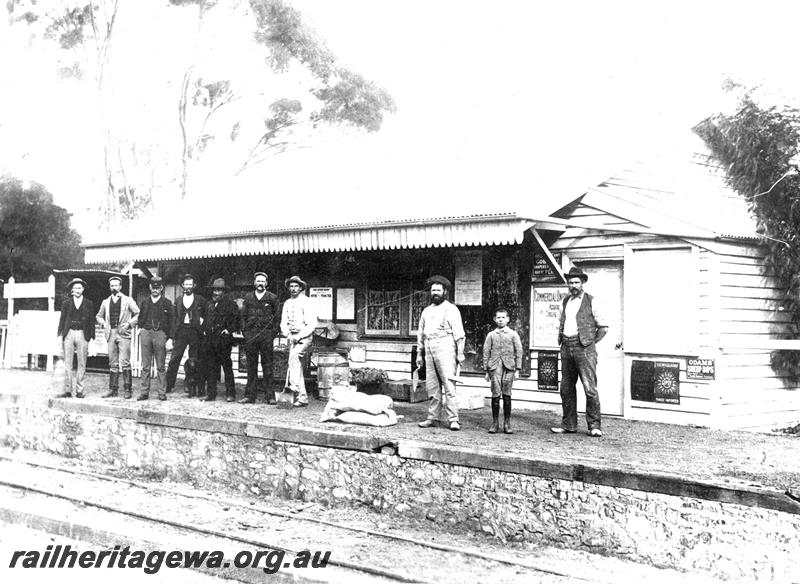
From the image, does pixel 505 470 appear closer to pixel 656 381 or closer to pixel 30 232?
pixel 656 381

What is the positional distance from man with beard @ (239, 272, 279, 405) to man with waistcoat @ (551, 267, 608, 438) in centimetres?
437

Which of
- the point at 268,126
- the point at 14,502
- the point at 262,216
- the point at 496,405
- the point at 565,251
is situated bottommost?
the point at 14,502

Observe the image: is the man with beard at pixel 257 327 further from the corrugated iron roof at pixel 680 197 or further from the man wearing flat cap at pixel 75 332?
the corrugated iron roof at pixel 680 197

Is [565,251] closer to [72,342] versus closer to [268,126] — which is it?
[72,342]

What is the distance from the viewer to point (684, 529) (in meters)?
5.97

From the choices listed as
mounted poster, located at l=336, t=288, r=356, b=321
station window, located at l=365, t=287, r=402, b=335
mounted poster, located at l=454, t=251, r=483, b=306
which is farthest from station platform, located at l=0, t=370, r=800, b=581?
mounted poster, located at l=336, t=288, r=356, b=321

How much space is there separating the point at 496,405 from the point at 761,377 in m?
4.17

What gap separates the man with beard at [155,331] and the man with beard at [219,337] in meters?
0.64

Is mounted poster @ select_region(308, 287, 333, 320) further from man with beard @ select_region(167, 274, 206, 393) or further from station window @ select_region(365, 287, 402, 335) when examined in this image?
man with beard @ select_region(167, 274, 206, 393)

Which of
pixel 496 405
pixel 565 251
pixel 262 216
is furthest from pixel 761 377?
pixel 262 216

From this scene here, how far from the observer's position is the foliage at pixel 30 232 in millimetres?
20516

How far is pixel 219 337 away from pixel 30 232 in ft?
41.4

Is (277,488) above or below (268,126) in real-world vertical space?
below

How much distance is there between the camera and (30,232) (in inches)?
821
